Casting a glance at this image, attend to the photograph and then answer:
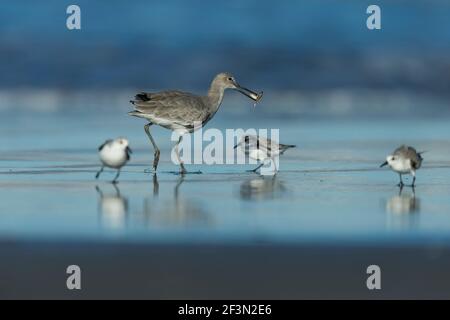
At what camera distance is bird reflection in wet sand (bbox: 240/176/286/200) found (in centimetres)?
989

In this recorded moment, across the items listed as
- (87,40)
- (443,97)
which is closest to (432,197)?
(443,97)

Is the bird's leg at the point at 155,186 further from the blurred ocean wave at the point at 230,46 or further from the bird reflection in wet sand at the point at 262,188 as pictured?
the blurred ocean wave at the point at 230,46

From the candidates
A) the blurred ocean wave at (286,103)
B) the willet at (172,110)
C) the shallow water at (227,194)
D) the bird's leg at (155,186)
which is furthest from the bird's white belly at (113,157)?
the blurred ocean wave at (286,103)

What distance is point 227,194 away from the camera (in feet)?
32.6

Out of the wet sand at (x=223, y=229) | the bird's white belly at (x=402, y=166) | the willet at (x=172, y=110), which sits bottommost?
the wet sand at (x=223, y=229)

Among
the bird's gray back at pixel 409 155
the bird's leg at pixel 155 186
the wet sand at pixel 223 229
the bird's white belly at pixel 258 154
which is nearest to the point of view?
the wet sand at pixel 223 229

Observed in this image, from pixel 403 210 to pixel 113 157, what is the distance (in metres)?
2.98

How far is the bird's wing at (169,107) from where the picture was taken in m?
12.2

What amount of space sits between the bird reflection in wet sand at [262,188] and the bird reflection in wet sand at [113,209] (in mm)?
1158

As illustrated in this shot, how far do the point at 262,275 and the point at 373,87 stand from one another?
13.8 metres
